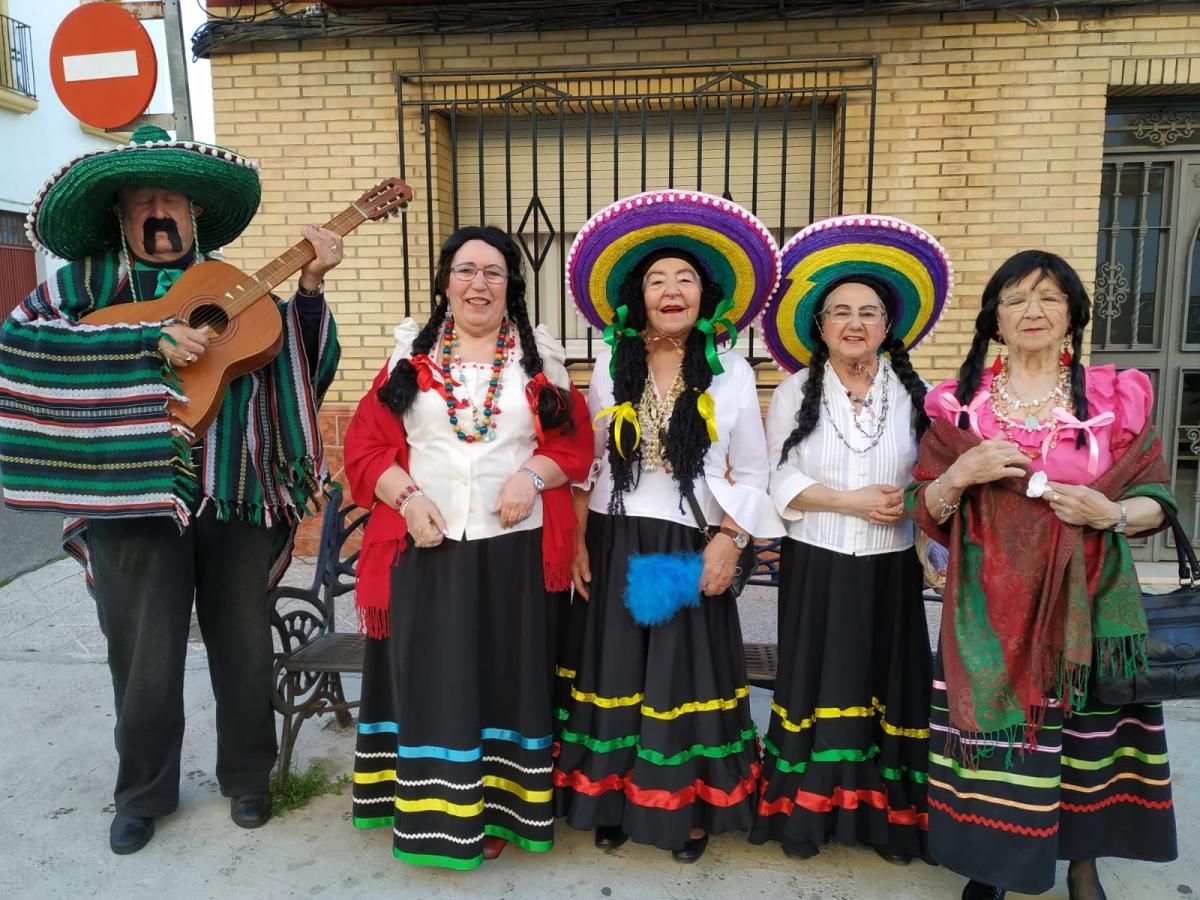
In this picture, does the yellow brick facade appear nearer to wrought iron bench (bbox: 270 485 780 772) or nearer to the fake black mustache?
wrought iron bench (bbox: 270 485 780 772)

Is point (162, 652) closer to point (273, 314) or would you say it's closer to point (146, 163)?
point (273, 314)

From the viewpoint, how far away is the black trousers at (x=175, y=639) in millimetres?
2709

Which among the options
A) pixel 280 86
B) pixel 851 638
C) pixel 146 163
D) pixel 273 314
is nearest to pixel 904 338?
pixel 851 638

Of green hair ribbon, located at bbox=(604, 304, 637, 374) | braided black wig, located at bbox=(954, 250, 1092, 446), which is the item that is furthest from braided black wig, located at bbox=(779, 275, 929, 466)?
green hair ribbon, located at bbox=(604, 304, 637, 374)

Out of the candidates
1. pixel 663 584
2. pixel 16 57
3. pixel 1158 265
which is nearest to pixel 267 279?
pixel 663 584

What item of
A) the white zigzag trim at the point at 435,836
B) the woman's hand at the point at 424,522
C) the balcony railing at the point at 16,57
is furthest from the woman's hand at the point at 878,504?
the balcony railing at the point at 16,57

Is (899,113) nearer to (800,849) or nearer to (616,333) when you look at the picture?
(616,333)

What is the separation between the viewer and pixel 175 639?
9.09ft

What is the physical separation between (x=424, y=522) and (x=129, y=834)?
1488 mm

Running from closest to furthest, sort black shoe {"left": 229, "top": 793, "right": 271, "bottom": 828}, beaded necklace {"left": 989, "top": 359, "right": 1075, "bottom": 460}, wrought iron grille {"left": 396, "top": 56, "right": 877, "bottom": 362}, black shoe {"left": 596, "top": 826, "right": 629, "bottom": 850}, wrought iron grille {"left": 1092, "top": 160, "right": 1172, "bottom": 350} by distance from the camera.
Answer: beaded necklace {"left": 989, "top": 359, "right": 1075, "bottom": 460}
black shoe {"left": 596, "top": 826, "right": 629, "bottom": 850}
black shoe {"left": 229, "top": 793, "right": 271, "bottom": 828}
wrought iron grille {"left": 396, "top": 56, "right": 877, "bottom": 362}
wrought iron grille {"left": 1092, "top": 160, "right": 1172, "bottom": 350}

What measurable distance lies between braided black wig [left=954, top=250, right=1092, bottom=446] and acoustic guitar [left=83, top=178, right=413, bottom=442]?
1.96 meters

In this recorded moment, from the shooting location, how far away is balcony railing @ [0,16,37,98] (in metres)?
14.5

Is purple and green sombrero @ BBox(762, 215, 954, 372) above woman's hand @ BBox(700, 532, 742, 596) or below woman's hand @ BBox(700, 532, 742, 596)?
above

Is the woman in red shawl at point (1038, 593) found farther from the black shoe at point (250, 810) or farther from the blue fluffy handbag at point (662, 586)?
the black shoe at point (250, 810)
